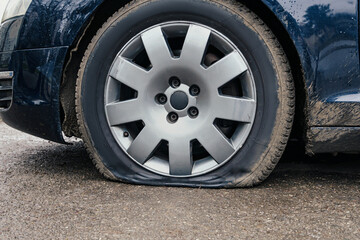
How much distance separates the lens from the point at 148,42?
1.98 m

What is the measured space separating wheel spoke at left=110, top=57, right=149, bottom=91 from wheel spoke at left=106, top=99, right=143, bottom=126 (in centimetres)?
8

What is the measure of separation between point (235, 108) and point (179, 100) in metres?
0.27

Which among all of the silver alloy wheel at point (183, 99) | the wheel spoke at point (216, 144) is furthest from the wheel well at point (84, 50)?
the wheel spoke at point (216, 144)

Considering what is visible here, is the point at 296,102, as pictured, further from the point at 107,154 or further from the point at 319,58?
the point at 107,154

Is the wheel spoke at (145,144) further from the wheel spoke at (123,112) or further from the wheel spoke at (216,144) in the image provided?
the wheel spoke at (216,144)

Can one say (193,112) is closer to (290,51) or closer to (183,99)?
(183,99)

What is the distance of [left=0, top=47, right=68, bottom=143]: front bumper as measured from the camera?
2045 mm

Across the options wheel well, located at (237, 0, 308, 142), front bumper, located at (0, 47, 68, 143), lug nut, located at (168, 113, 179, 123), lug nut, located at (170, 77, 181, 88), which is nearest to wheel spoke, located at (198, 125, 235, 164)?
lug nut, located at (168, 113, 179, 123)

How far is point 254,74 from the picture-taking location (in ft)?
6.36

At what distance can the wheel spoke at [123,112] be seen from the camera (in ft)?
6.64

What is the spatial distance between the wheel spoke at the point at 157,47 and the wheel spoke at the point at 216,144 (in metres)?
0.38

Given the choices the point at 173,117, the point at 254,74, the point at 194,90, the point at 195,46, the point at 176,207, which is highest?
the point at 195,46

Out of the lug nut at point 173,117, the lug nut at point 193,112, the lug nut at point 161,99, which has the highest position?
the lug nut at point 161,99

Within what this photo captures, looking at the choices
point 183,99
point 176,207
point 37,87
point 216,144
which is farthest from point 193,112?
point 37,87
